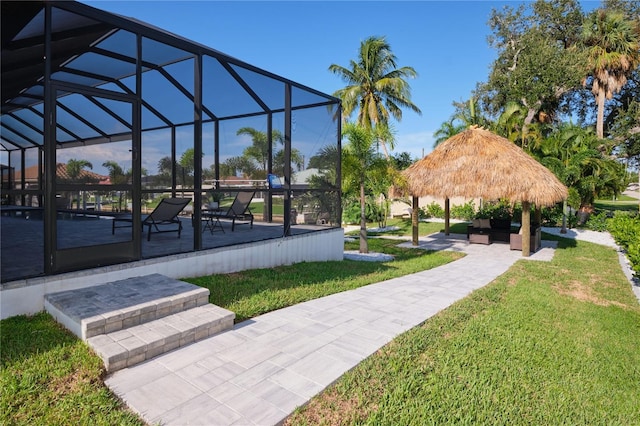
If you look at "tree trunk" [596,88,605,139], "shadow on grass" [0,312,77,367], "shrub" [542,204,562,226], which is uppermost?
"tree trunk" [596,88,605,139]

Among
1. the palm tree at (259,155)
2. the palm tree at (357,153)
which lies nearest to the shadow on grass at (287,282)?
the palm tree at (357,153)

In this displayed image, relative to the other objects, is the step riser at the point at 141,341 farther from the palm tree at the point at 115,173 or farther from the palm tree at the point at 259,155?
the palm tree at the point at 259,155

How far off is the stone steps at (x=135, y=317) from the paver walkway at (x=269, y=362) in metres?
0.12

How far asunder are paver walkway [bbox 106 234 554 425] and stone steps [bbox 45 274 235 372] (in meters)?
0.12

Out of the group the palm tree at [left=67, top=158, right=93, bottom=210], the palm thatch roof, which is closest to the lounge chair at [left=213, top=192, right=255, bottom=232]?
the palm tree at [left=67, top=158, right=93, bottom=210]

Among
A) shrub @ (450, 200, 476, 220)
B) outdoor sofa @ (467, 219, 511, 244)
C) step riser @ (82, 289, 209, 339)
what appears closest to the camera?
step riser @ (82, 289, 209, 339)

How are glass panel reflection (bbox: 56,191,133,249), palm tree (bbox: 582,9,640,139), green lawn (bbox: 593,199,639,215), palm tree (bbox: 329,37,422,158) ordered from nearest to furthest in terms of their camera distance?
glass panel reflection (bbox: 56,191,133,249) → palm tree (bbox: 582,9,640,139) → palm tree (bbox: 329,37,422,158) → green lawn (bbox: 593,199,639,215)

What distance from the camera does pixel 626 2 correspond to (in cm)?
2298

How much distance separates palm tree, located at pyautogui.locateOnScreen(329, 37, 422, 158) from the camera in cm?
2484

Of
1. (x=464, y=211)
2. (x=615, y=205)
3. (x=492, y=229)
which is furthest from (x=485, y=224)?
(x=615, y=205)

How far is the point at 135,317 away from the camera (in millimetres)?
3734

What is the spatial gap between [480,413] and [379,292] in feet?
11.0

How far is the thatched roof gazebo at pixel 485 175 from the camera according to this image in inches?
435

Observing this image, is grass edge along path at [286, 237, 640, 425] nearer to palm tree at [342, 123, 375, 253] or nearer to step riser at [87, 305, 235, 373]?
step riser at [87, 305, 235, 373]
